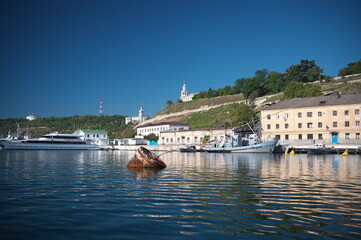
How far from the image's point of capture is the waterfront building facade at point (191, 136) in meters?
71.9

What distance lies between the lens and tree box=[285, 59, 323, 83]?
95.9 metres

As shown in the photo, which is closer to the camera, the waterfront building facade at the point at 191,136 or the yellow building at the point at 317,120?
the yellow building at the point at 317,120

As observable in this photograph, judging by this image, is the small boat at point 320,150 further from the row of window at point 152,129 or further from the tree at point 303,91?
the row of window at point 152,129

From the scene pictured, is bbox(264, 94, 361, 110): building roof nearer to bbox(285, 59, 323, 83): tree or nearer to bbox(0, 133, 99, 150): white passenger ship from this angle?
bbox(285, 59, 323, 83): tree

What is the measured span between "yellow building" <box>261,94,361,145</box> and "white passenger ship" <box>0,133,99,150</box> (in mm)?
51905

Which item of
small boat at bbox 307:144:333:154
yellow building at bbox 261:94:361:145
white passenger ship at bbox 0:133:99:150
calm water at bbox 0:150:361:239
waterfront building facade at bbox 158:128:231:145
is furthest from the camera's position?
white passenger ship at bbox 0:133:99:150

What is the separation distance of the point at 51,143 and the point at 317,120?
66062 millimetres

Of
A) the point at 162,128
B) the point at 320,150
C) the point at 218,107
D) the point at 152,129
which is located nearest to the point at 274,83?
the point at 218,107

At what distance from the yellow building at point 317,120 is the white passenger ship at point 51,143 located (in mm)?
51905

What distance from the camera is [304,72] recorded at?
10012 cm

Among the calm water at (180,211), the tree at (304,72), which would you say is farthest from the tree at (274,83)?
the calm water at (180,211)

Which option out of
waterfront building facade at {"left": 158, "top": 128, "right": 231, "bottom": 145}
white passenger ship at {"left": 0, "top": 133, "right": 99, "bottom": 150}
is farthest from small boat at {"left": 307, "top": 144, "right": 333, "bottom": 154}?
white passenger ship at {"left": 0, "top": 133, "right": 99, "bottom": 150}

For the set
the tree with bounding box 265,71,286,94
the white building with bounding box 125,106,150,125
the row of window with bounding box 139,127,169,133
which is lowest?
the row of window with bounding box 139,127,169,133

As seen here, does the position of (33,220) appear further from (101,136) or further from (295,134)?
(101,136)
